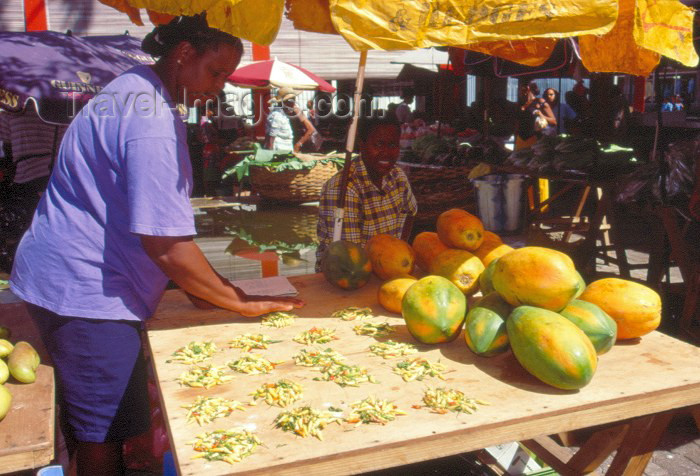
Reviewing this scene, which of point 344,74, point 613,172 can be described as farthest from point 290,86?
point 613,172

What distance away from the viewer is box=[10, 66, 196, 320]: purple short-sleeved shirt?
1.71 m

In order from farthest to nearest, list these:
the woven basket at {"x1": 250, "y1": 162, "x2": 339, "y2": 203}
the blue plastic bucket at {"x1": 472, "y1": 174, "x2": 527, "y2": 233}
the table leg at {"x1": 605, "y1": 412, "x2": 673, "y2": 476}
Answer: the woven basket at {"x1": 250, "y1": 162, "x2": 339, "y2": 203}
the blue plastic bucket at {"x1": 472, "y1": 174, "x2": 527, "y2": 233}
the table leg at {"x1": 605, "y1": 412, "x2": 673, "y2": 476}

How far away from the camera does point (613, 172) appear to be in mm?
5785

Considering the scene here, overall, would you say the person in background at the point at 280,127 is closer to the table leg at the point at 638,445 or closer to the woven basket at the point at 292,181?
the woven basket at the point at 292,181

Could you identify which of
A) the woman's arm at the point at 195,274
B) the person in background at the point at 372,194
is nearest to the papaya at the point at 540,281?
the woman's arm at the point at 195,274

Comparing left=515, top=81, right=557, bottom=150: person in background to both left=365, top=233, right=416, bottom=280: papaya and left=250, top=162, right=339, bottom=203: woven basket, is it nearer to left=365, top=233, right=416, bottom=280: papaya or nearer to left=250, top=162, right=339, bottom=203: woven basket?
left=250, top=162, right=339, bottom=203: woven basket

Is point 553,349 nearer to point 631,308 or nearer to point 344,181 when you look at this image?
point 631,308

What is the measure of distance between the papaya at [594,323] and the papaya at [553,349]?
79mm

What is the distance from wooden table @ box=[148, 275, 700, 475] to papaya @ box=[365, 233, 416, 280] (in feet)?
1.28

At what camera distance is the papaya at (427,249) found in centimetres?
244

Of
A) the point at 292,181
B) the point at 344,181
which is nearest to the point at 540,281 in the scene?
the point at 344,181

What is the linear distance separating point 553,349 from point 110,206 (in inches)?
53.2

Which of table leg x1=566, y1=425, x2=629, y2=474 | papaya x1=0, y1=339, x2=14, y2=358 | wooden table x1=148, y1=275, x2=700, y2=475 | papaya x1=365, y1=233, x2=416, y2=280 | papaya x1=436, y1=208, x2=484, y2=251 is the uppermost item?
papaya x1=436, y1=208, x2=484, y2=251

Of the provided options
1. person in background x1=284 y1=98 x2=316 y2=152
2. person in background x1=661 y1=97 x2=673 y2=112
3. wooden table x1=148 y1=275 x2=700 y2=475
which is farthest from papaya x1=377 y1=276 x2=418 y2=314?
person in background x1=661 y1=97 x2=673 y2=112
